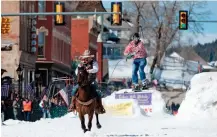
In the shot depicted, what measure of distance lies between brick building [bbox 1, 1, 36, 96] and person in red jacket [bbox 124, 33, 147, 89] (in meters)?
24.4

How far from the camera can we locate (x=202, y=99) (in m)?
22.1

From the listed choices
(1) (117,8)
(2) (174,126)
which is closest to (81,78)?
(2) (174,126)

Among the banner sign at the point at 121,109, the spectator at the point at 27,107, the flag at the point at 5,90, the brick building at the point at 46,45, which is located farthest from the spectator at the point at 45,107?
the brick building at the point at 46,45

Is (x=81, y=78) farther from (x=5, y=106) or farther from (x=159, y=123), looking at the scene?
(x=5, y=106)

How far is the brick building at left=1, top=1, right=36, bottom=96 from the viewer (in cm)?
5166

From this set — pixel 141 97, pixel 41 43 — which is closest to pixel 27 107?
pixel 141 97

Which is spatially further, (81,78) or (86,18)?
(86,18)

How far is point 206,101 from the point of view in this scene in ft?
72.2

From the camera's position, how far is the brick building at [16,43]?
169ft

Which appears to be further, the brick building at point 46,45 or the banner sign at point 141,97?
the brick building at point 46,45

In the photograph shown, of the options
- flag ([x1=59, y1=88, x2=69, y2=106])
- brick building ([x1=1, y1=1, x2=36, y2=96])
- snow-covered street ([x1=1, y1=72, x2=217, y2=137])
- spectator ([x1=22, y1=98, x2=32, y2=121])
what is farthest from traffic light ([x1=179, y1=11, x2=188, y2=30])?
brick building ([x1=1, y1=1, x2=36, y2=96])

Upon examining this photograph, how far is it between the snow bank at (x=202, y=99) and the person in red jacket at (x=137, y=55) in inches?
102

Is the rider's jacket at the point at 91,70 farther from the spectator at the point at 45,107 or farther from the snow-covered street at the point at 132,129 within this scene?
the spectator at the point at 45,107

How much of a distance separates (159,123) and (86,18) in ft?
218
